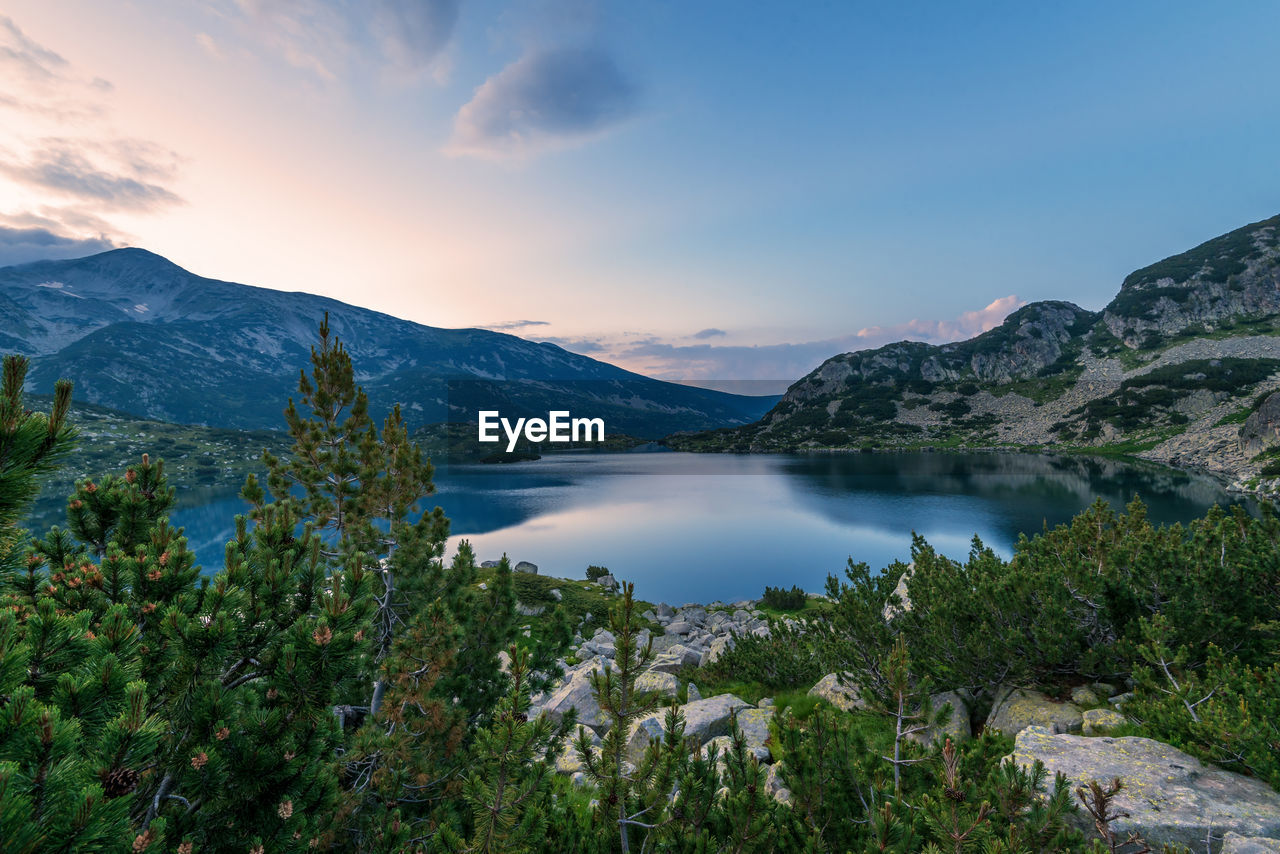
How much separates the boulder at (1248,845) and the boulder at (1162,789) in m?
0.26

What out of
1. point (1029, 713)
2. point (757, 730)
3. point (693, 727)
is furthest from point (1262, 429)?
point (693, 727)

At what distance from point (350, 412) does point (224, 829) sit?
847cm

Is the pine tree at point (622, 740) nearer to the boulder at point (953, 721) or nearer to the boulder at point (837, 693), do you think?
the boulder at point (953, 721)

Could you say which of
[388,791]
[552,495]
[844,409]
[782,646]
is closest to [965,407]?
[844,409]

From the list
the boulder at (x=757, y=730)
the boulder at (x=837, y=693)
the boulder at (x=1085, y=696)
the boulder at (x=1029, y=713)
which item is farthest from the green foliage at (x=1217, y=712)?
the boulder at (x=757, y=730)

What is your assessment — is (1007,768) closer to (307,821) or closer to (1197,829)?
(1197,829)

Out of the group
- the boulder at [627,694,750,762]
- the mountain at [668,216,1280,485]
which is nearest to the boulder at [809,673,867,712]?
the boulder at [627,694,750,762]

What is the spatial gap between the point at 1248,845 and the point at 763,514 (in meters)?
61.9

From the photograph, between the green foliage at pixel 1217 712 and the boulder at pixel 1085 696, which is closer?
A: the green foliage at pixel 1217 712

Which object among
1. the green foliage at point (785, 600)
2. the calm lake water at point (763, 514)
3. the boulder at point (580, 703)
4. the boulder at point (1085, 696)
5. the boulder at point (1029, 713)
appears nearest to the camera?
the boulder at point (1029, 713)

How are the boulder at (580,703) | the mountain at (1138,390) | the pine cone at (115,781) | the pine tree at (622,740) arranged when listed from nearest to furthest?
1. the pine cone at (115,781)
2. the pine tree at (622,740)
3. the boulder at (580,703)
4. the mountain at (1138,390)

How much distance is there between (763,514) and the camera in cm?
6366

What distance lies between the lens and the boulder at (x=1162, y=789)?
3922mm

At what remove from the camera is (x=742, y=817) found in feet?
13.1
